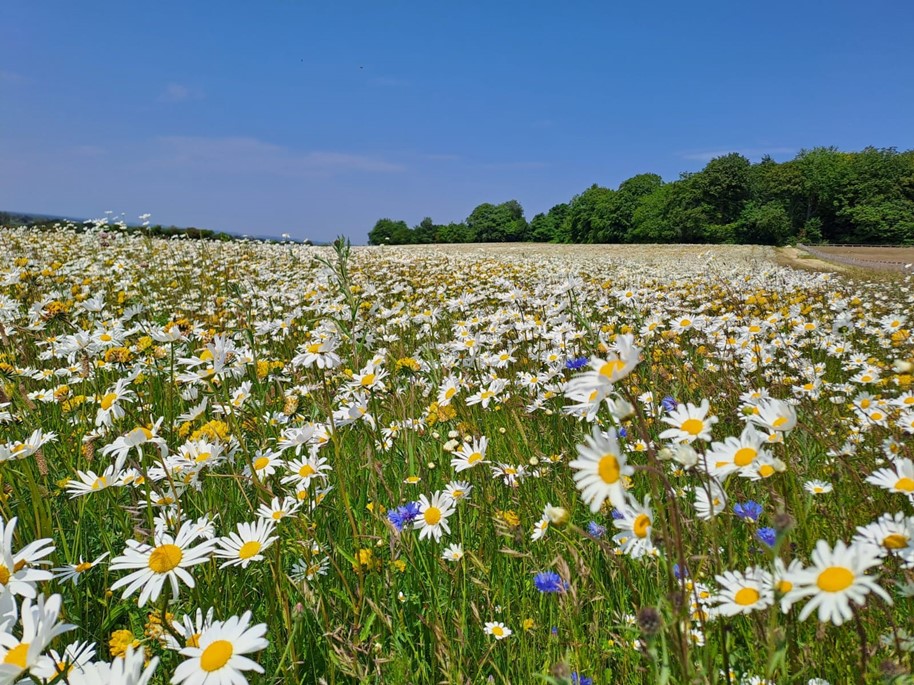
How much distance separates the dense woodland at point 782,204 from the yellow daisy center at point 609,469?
6731 cm

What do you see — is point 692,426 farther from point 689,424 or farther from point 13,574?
point 13,574

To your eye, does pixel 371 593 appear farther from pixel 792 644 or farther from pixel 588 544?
pixel 792 644

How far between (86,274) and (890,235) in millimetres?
78622

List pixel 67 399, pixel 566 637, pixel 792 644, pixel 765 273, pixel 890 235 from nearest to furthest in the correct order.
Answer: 1. pixel 792 644
2. pixel 566 637
3. pixel 67 399
4. pixel 765 273
5. pixel 890 235

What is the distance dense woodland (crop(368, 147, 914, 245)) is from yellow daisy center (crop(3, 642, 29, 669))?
67876mm

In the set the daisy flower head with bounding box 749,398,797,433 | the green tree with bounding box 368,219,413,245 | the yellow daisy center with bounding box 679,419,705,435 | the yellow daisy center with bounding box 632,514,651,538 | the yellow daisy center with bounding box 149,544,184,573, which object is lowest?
the yellow daisy center with bounding box 149,544,184,573

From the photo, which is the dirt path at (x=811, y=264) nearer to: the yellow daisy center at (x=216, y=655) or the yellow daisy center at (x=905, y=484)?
the yellow daisy center at (x=905, y=484)

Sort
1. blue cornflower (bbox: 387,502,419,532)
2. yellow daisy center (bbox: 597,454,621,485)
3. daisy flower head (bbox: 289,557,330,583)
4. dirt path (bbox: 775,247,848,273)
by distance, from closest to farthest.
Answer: yellow daisy center (bbox: 597,454,621,485)
daisy flower head (bbox: 289,557,330,583)
blue cornflower (bbox: 387,502,419,532)
dirt path (bbox: 775,247,848,273)

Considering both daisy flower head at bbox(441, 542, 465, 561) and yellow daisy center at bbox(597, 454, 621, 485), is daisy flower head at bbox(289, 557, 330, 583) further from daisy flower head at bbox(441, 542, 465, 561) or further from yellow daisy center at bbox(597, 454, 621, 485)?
yellow daisy center at bbox(597, 454, 621, 485)

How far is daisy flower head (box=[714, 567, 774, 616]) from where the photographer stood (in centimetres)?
104

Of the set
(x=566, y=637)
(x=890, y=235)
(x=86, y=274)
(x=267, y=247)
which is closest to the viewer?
(x=566, y=637)

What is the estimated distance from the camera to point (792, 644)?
1288 mm

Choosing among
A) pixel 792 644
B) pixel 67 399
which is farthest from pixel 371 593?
pixel 67 399

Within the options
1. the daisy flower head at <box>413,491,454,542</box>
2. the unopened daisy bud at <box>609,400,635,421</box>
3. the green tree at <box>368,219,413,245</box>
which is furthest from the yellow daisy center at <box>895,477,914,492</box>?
the green tree at <box>368,219,413,245</box>
